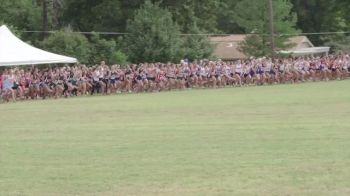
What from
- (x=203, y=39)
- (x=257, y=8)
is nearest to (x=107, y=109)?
(x=203, y=39)

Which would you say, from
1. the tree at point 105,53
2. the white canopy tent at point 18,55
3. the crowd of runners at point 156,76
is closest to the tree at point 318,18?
the tree at point 105,53

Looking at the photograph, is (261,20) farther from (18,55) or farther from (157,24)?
(18,55)

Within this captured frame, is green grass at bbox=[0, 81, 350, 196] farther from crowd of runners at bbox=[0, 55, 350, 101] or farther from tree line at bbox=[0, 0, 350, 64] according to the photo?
tree line at bbox=[0, 0, 350, 64]

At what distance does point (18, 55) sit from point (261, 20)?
37.3 m

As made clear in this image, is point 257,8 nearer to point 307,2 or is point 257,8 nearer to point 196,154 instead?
point 307,2

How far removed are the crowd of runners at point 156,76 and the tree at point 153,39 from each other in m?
6.03

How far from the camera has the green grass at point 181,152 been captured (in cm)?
780

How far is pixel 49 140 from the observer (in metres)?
12.8

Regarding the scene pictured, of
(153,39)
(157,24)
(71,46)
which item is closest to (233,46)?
(157,24)

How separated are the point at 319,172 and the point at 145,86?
24.8m

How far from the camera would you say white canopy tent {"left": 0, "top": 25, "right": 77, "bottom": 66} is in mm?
30212

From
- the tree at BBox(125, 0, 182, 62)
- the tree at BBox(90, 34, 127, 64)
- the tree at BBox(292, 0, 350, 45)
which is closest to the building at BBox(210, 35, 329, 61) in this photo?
the tree at BBox(292, 0, 350, 45)

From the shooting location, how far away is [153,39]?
41625 mm

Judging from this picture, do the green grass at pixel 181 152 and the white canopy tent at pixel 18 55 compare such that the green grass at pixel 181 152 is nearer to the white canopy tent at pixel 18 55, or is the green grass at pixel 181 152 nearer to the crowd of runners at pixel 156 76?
the crowd of runners at pixel 156 76
